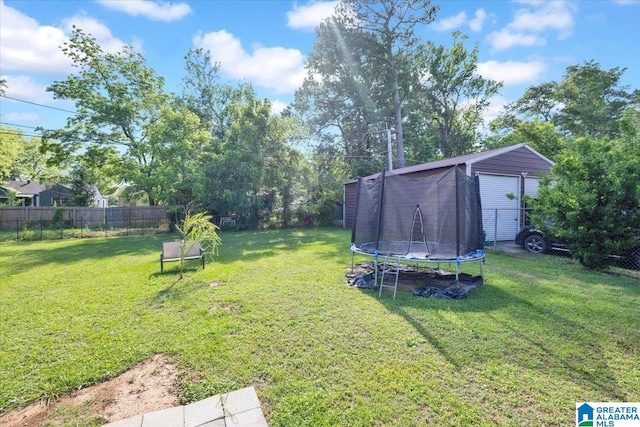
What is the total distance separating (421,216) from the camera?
5008mm

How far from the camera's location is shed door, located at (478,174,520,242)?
10.2 m

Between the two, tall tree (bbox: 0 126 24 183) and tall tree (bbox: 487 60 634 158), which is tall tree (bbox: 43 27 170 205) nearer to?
tall tree (bbox: 0 126 24 183)

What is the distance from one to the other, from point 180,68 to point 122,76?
6.53 meters

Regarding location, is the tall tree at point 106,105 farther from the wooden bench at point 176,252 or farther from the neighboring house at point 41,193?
the wooden bench at point 176,252

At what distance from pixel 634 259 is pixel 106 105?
21827mm

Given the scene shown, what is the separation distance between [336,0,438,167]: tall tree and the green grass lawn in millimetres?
15572

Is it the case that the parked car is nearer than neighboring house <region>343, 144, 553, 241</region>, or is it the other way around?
the parked car

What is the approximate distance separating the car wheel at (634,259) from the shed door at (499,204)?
3818mm

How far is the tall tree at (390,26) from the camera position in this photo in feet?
56.6

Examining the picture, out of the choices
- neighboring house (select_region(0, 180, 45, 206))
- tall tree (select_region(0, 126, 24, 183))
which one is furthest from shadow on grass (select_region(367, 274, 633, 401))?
neighboring house (select_region(0, 180, 45, 206))

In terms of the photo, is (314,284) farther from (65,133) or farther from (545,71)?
(545,71)

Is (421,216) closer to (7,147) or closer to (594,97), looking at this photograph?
(594,97)

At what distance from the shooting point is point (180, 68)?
2159 cm

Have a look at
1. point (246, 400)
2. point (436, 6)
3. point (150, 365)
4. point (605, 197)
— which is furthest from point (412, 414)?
point (436, 6)
